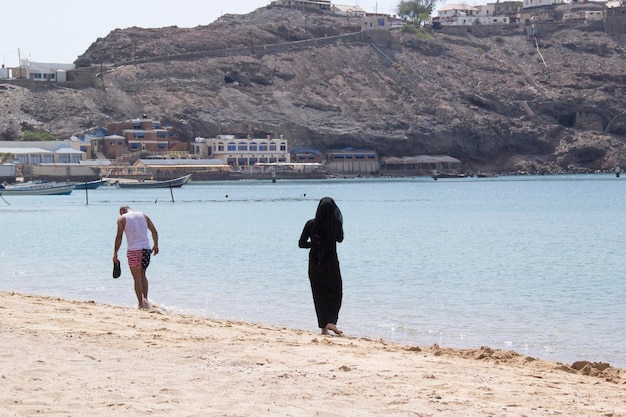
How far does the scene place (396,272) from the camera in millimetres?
26594

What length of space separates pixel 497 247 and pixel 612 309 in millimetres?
16870

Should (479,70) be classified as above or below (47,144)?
above

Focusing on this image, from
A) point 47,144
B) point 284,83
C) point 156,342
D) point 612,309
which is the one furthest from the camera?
point 284,83

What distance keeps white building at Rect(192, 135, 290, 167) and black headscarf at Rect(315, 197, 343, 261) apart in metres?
120

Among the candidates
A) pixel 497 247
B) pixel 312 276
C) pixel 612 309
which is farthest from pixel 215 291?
pixel 497 247

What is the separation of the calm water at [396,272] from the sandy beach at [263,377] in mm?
3722

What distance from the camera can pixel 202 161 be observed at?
128625mm

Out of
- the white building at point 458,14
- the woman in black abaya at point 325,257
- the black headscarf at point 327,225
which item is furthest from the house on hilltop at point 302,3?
the black headscarf at point 327,225

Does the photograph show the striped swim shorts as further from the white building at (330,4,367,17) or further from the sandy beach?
the white building at (330,4,367,17)

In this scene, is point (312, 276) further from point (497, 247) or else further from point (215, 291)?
point (497, 247)

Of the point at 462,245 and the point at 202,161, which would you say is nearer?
the point at 462,245

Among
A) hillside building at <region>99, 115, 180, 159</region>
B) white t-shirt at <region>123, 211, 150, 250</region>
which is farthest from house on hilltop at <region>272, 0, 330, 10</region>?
white t-shirt at <region>123, 211, 150, 250</region>

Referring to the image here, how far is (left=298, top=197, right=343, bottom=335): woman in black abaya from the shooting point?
12484mm

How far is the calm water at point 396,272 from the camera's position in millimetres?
16625
